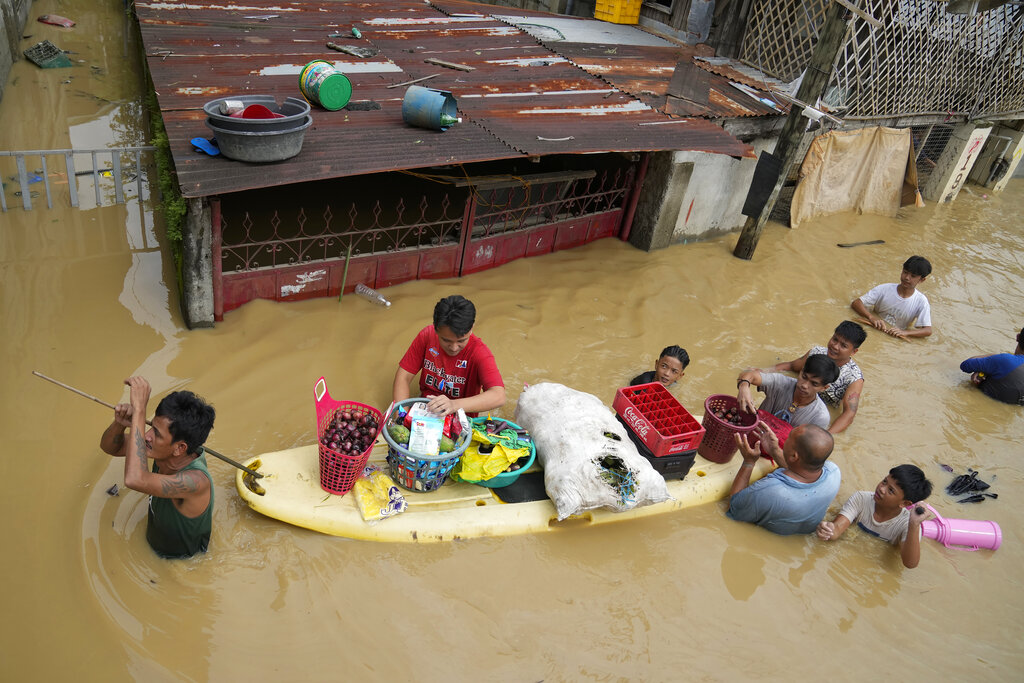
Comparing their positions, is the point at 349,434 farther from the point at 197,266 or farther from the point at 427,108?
the point at 427,108

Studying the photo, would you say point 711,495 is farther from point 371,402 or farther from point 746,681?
point 371,402

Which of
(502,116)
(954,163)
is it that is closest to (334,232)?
(502,116)

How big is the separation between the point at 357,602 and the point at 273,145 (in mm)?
3330

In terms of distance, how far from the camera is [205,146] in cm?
523

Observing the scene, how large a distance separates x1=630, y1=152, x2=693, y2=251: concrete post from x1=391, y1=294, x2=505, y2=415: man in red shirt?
175 inches

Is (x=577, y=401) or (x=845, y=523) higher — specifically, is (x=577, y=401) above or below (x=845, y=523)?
above

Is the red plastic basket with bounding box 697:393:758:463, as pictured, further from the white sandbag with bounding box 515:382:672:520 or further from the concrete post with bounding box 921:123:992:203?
the concrete post with bounding box 921:123:992:203

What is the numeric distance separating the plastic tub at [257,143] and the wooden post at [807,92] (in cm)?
588

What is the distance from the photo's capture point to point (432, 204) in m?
8.70

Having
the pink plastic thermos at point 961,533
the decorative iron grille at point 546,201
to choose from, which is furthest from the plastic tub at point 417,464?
the pink plastic thermos at point 961,533

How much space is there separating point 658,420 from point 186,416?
3248 millimetres

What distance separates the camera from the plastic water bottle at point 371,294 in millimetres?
6648

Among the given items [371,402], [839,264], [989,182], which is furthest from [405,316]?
[989,182]

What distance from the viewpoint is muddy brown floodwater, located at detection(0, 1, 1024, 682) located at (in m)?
3.91
